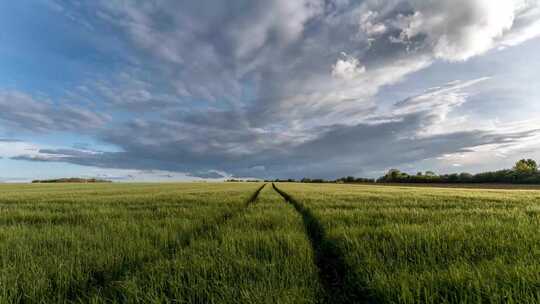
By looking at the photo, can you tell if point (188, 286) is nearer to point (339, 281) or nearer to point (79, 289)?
point (79, 289)

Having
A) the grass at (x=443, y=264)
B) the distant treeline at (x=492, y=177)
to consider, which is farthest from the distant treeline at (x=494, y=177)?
the grass at (x=443, y=264)

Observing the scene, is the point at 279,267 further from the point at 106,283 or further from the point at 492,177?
the point at 492,177

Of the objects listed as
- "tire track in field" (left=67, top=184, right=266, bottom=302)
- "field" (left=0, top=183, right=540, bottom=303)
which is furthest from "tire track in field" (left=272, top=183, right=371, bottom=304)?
"tire track in field" (left=67, top=184, right=266, bottom=302)

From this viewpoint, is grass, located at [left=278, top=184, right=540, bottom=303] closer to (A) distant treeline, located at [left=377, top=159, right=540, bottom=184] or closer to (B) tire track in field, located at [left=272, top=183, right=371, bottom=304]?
(B) tire track in field, located at [left=272, top=183, right=371, bottom=304]

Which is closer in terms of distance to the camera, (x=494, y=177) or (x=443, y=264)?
(x=443, y=264)

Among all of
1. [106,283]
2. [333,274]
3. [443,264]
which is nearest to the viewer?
[106,283]

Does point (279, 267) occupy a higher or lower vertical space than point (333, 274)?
higher

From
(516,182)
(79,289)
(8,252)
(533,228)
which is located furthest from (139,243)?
(516,182)

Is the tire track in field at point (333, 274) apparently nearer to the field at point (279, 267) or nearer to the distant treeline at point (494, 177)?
the field at point (279, 267)

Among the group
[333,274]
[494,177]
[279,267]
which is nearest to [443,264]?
[333,274]

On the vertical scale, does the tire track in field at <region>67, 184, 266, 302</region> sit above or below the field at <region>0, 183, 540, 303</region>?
below

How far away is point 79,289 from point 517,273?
13.6ft

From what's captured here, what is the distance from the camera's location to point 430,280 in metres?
2.23

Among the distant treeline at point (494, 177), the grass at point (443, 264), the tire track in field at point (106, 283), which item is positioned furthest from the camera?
the distant treeline at point (494, 177)
